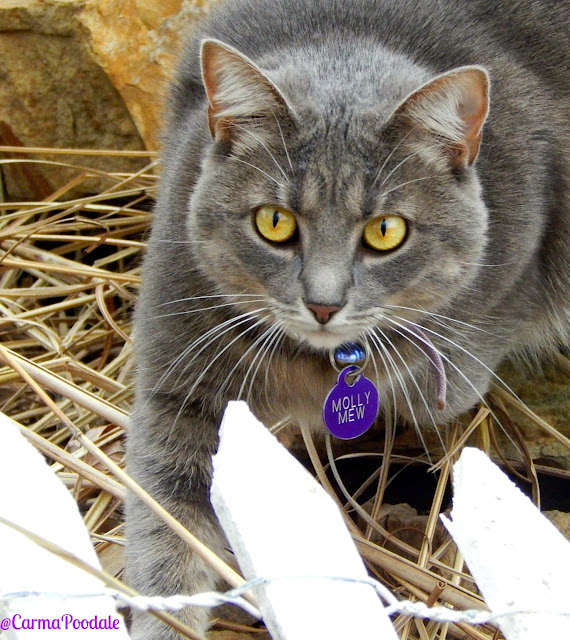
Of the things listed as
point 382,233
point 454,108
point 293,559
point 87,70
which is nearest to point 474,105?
point 454,108

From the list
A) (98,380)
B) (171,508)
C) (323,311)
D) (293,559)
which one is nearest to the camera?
(293,559)

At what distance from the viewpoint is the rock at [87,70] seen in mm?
2787

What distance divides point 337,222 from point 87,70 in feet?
5.28

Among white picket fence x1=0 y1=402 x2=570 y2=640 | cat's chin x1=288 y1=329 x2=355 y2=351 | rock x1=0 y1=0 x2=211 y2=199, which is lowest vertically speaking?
white picket fence x1=0 y1=402 x2=570 y2=640

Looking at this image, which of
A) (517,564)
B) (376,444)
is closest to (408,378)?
(376,444)

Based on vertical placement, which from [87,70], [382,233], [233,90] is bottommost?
[382,233]

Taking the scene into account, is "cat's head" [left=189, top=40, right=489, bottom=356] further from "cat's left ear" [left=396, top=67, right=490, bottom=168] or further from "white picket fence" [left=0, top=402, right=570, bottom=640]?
"white picket fence" [left=0, top=402, right=570, bottom=640]

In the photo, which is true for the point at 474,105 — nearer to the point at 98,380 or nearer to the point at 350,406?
the point at 350,406

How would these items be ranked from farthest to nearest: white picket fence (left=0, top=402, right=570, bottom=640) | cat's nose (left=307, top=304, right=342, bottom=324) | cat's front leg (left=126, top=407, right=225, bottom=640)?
cat's front leg (left=126, top=407, right=225, bottom=640) < cat's nose (left=307, top=304, right=342, bottom=324) < white picket fence (left=0, top=402, right=570, bottom=640)

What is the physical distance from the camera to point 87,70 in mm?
2855

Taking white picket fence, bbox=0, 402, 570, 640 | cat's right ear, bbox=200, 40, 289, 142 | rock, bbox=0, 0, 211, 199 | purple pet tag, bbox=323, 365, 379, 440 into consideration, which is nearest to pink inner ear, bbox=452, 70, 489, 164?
cat's right ear, bbox=200, 40, 289, 142

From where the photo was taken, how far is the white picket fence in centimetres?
99

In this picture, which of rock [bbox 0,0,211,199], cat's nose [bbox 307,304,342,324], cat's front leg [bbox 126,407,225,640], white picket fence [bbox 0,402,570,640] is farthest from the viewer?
rock [bbox 0,0,211,199]

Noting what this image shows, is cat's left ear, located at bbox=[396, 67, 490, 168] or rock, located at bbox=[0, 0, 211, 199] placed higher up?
rock, located at bbox=[0, 0, 211, 199]
